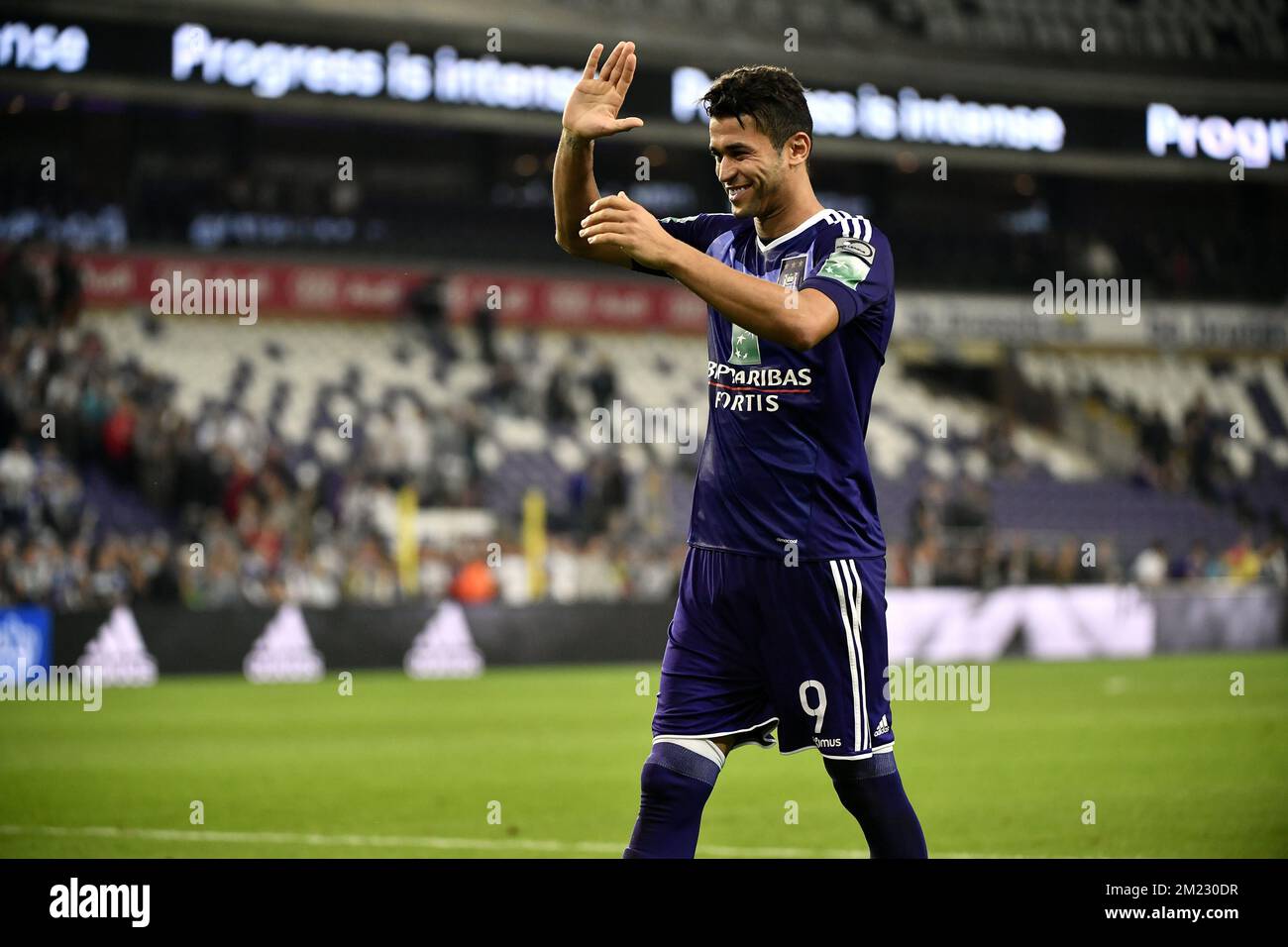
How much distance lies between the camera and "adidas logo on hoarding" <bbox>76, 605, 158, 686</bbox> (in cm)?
1742

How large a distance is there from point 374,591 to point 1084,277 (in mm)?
18881

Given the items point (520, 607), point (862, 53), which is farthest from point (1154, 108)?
point (520, 607)

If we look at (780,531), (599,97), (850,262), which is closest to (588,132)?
(599,97)

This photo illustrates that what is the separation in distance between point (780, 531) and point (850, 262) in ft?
2.68

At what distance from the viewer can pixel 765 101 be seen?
4.75m

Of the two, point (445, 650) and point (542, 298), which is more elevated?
point (542, 298)

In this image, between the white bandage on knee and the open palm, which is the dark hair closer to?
the open palm

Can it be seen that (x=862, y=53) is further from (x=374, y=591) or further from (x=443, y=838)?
(x=443, y=838)

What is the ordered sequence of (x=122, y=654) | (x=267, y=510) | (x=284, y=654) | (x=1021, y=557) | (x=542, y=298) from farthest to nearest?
(x=542, y=298), (x=1021, y=557), (x=267, y=510), (x=284, y=654), (x=122, y=654)

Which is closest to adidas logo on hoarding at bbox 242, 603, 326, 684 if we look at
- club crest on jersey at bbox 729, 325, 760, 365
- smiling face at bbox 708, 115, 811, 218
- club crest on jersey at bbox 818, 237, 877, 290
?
club crest on jersey at bbox 729, 325, 760, 365

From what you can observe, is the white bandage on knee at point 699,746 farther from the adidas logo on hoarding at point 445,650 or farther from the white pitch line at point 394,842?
the adidas logo on hoarding at point 445,650

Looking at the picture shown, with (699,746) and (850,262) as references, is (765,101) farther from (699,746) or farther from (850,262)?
(699,746)
